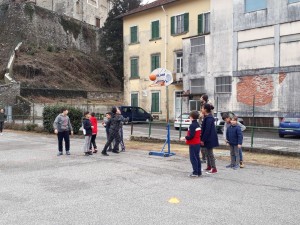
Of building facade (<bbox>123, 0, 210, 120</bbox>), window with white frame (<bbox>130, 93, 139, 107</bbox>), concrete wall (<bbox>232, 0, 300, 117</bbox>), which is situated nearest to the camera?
concrete wall (<bbox>232, 0, 300, 117</bbox>)

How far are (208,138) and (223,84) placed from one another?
20.4m

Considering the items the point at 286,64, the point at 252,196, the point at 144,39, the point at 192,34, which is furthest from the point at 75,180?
the point at 144,39

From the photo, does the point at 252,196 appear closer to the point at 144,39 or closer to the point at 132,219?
the point at 132,219

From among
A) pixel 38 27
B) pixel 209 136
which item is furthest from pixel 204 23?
pixel 38 27

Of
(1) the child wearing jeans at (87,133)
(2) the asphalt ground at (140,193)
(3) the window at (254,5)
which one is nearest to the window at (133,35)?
(3) the window at (254,5)

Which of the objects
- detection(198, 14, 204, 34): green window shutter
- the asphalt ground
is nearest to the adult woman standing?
the asphalt ground

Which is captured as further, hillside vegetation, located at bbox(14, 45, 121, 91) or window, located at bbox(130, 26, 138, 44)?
hillside vegetation, located at bbox(14, 45, 121, 91)

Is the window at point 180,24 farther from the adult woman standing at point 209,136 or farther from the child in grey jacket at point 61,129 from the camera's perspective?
the adult woman standing at point 209,136

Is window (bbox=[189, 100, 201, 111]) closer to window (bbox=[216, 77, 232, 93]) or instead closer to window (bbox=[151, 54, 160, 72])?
window (bbox=[216, 77, 232, 93])

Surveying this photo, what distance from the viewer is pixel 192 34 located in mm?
33125

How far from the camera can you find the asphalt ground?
5996mm

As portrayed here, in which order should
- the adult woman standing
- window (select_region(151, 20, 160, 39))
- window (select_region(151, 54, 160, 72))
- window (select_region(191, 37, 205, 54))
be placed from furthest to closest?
window (select_region(151, 54, 160, 72)), window (select_region(151, 20, 160, 39)), window (select_region(191, 37, 205, 54)), the adult woman standing

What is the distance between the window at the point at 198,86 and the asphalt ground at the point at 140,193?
64.2ft

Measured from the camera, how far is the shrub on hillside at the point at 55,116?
21703 mm
